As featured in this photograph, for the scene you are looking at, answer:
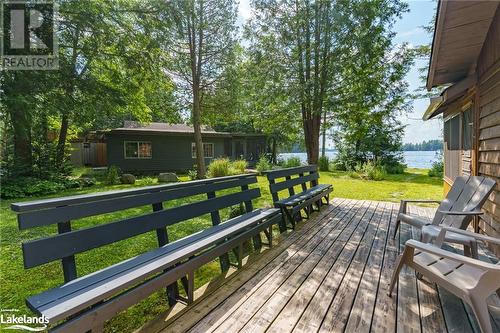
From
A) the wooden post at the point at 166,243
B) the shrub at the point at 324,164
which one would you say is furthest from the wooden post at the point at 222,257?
the shrub at the point at 324,164

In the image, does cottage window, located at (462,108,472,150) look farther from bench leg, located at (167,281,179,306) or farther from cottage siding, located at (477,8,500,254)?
bench leg, located at (167,281,179,306)

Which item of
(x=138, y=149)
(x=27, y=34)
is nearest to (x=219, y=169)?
(x=138, y=149)

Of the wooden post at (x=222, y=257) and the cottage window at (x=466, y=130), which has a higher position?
the cottage window at (x=466, y=130)

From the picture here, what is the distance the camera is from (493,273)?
1686 millimetres

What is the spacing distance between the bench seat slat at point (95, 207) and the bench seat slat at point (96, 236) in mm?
107

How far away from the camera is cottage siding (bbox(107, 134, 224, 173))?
1579cm

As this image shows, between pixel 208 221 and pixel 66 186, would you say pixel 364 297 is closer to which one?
pixel 208 221

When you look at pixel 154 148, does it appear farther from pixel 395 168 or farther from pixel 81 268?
pixel 395 168

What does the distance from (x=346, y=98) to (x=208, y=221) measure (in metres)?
6.87

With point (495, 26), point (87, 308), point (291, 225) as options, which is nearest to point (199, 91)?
point (291, 225)

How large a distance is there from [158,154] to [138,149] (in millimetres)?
1222

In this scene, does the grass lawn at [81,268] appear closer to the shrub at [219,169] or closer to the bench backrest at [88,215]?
the bench backrest at [88,215]

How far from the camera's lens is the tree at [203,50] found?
39.8 ft

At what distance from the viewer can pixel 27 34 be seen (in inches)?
327
